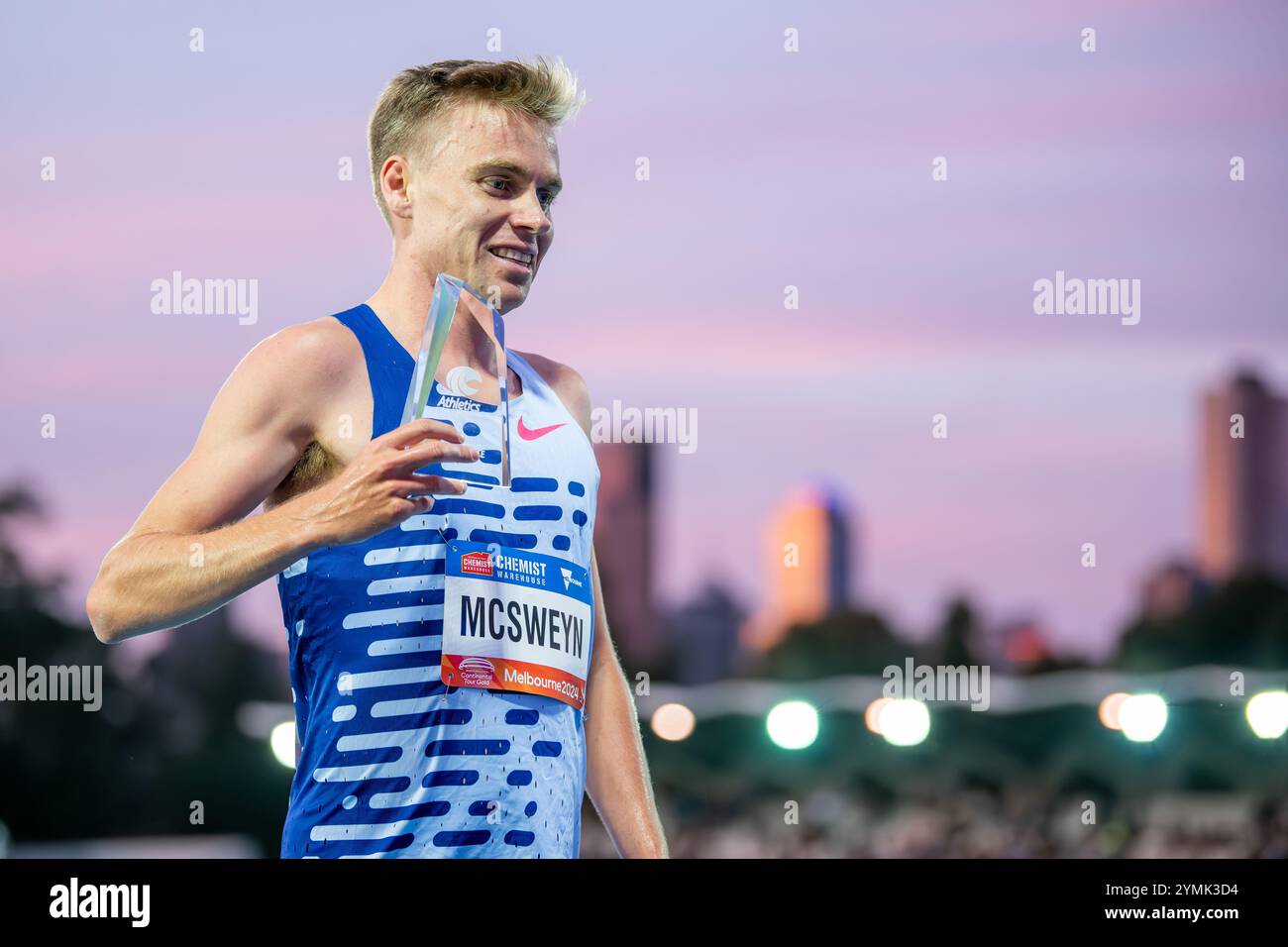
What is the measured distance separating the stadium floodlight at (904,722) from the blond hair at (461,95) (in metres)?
4.25

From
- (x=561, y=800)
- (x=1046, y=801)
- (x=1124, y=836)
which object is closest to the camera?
(x=561, y=800)

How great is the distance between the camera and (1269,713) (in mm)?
7961

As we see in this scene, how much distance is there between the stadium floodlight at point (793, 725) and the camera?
680 cm

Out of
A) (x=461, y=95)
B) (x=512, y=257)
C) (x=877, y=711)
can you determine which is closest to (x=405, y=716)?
(x=512, y=257)

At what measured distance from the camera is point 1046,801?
2367 cm

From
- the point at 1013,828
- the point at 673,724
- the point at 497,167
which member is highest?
the point at 497,167

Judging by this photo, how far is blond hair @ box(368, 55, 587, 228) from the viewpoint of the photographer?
3.74 meters

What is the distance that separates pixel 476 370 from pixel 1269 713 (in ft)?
18.4

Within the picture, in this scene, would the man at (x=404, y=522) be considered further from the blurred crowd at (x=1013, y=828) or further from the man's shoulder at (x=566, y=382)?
the blurred crowd at (x=1013, y=828)

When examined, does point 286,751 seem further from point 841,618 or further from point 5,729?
point 841,618

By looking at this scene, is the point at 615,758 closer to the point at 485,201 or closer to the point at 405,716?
the point at 405,716
